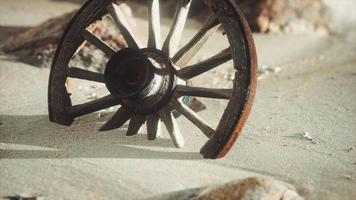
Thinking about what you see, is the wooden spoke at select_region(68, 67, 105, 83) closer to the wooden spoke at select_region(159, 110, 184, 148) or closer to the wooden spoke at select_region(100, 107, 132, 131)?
the wooden spoke at select_region(100, 107, 132, 131)

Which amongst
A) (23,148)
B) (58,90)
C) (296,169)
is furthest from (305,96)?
(23,148)

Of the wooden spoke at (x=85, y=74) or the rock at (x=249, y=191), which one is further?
the wooden spoke at (x=85, y=74)

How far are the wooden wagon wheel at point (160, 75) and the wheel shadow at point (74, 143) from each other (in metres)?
0.08

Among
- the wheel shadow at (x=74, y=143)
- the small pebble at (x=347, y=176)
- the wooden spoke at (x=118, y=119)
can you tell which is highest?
the small pebble at (x=347, y=176)

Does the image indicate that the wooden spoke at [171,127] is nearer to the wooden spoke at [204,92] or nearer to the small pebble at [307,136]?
the wooden spoke at [204,92]

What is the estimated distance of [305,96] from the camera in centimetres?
424

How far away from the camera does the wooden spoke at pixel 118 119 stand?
3109mm

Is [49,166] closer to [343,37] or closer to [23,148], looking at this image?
[23,148]

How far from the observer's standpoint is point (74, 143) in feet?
9.87

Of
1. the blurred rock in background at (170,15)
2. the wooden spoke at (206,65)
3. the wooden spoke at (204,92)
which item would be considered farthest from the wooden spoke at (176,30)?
the blurred rock in background at (170,15)

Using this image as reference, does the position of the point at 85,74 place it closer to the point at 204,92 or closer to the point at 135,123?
the point at 135,123

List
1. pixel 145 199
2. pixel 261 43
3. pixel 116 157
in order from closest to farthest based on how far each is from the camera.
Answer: pixel 145 199, pixel 116 157, pixel 261 43

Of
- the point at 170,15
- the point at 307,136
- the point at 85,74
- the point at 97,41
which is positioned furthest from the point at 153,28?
the point at 170,15

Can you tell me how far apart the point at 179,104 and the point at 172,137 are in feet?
0.78
